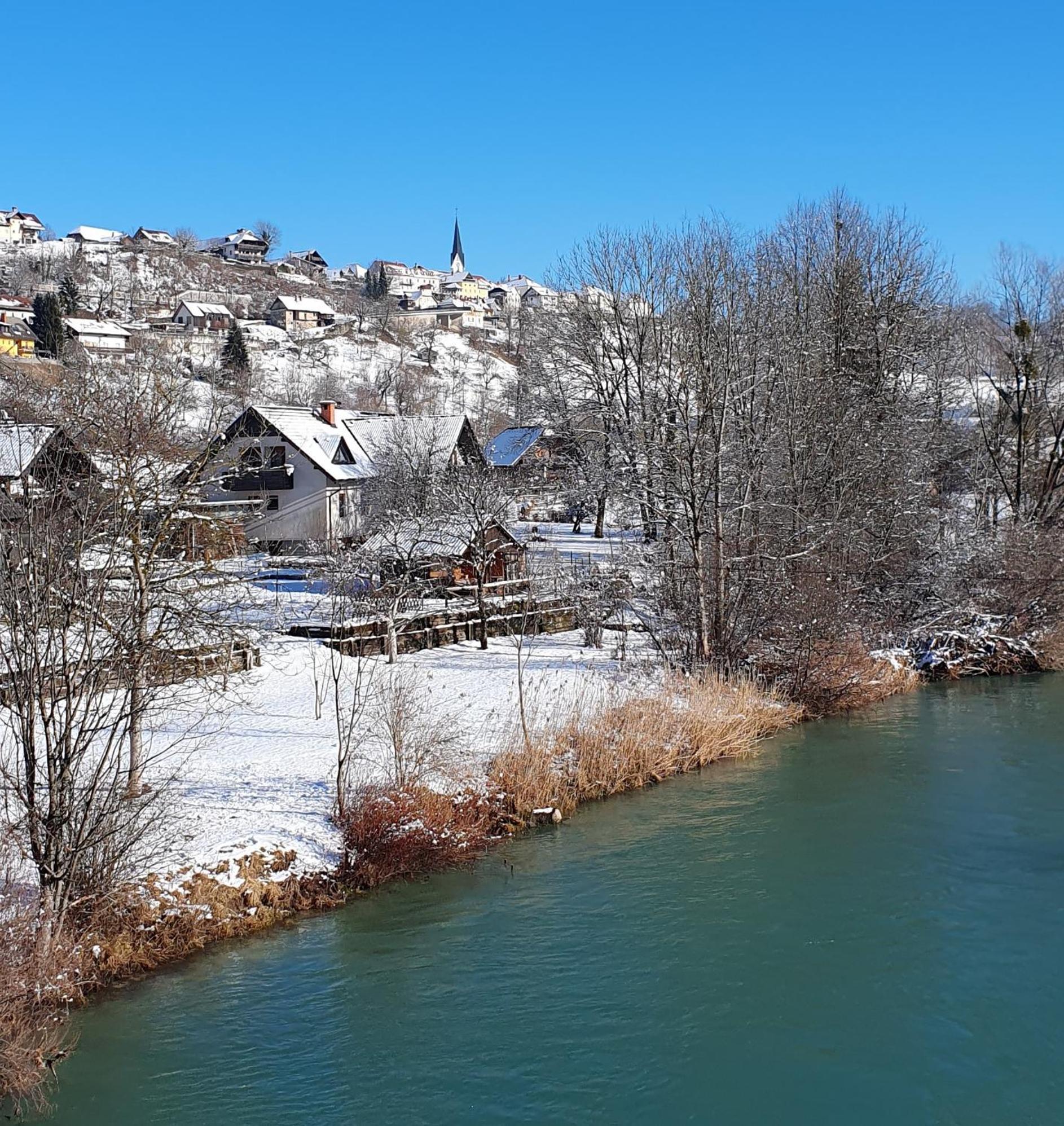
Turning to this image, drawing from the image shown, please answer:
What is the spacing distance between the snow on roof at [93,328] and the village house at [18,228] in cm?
5398

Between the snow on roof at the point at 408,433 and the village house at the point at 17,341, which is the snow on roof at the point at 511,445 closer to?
the snow on roof at the point at 408,433

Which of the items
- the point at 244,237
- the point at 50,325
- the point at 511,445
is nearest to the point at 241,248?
the point at 244,237

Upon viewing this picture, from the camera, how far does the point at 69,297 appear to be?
100250 mm

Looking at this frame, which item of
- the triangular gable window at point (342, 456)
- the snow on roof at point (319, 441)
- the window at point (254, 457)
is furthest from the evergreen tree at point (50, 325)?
the triangular gable window at point (342, 456)

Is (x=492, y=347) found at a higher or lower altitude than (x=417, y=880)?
higher

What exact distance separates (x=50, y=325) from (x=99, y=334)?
810cm

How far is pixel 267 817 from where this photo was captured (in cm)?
1385

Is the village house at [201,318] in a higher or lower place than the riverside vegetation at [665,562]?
higher

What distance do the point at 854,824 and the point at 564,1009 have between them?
6.82 m

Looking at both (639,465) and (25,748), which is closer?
(25,748)

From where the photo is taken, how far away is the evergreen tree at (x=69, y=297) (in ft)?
323

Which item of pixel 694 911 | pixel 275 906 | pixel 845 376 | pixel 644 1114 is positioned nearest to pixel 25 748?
pixel 275 906

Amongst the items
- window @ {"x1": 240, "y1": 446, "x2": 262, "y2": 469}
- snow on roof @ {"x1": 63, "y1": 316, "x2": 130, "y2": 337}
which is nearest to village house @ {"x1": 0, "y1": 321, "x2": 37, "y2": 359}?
snow on roof @ {"x1": 63, "y1": 316, "x2": 130, "y2": 337}

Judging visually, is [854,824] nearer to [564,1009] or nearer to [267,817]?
[564,1009]
